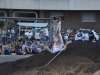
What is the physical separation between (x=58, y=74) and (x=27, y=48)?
1261 centimetres

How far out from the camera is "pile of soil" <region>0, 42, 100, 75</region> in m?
8.44

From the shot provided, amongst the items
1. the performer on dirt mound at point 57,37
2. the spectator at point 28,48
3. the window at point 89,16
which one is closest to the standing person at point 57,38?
the performer on dirt mound at point 57,37

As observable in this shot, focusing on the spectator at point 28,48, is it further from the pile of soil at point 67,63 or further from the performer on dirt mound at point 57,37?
the performer on dirt mound at point 57,37

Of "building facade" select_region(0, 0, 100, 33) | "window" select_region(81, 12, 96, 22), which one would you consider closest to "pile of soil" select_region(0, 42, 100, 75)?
"building facade" select_region(0, 0, 100, 33)

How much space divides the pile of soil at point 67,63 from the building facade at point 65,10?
23.6m

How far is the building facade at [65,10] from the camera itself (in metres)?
33.9

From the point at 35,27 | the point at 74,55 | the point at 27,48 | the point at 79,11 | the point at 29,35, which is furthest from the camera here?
the point at 79,11

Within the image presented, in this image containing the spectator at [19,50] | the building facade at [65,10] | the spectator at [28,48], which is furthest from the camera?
the building facade at [65,10]

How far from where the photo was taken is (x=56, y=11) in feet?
116

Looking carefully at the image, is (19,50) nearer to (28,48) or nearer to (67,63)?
(28,48)

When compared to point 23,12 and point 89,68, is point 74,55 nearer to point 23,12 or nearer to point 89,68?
point 89,68

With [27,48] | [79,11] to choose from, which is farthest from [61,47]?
[79,11]

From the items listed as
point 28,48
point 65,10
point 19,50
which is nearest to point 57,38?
point 19,50

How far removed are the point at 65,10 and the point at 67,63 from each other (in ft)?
86.1
